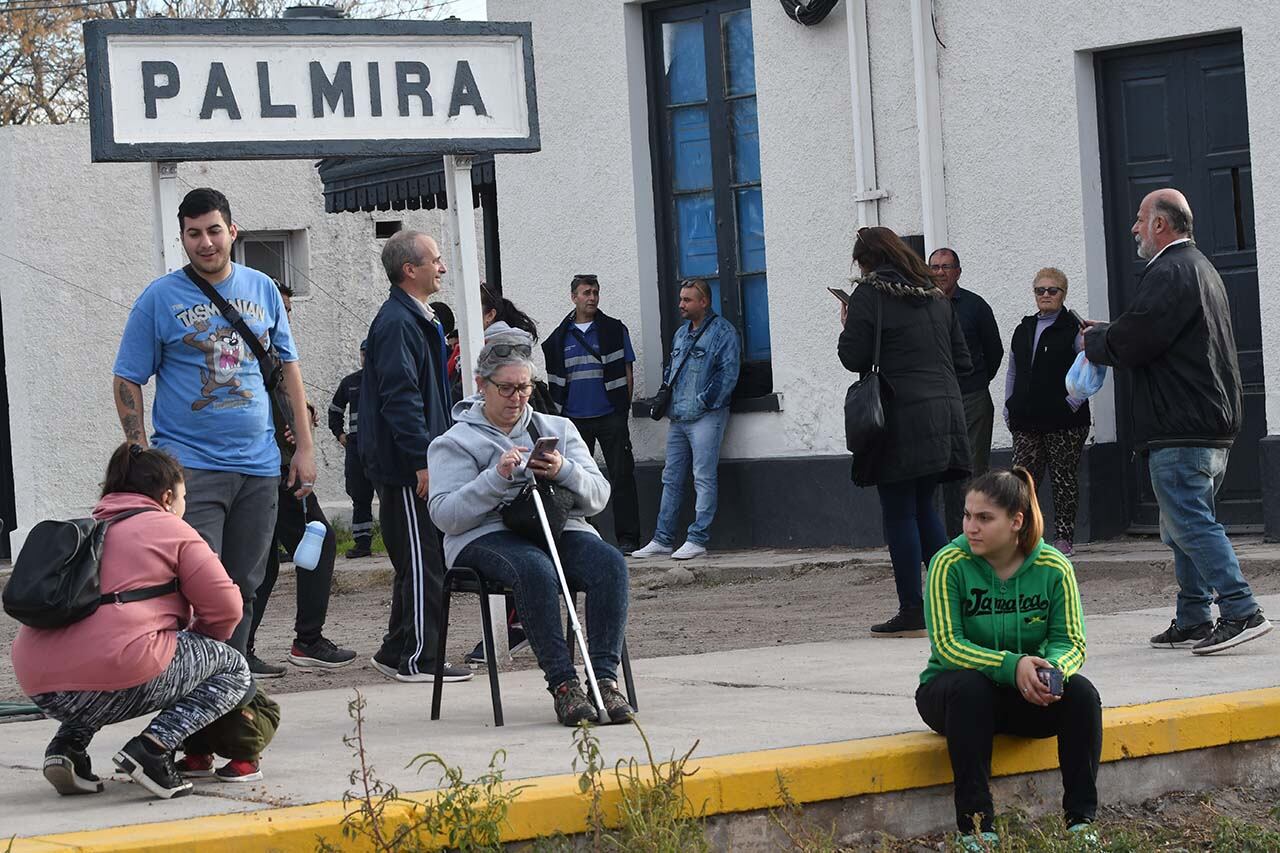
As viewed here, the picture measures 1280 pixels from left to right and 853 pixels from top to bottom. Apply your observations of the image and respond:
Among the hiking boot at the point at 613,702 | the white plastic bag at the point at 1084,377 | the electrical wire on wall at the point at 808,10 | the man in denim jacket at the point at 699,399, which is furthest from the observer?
the man in denim jacket at the point at 699,399

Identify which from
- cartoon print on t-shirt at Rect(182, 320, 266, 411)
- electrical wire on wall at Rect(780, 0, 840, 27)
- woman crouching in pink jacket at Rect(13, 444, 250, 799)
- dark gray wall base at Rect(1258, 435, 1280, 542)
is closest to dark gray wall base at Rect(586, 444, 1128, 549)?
dark gray wall base at Rect(1258, 435, 1280, 542)

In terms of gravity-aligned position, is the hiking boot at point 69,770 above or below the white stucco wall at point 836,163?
below

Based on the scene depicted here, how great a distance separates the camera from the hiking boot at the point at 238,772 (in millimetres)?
5707

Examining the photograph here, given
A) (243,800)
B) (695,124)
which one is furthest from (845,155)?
(243,800)

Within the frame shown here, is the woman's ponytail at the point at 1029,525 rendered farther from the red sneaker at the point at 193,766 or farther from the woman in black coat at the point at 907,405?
the woman in black coat at the point at 907,405

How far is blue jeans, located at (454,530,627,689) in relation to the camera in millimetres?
6629

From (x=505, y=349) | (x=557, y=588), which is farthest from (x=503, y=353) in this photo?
(x=557, y=588)

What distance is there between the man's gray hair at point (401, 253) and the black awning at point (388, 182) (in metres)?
6.83

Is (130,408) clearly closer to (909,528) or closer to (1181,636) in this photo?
Result: (909,528)

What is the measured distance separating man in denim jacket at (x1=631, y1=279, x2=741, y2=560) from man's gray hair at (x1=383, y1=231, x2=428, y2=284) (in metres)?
5.39

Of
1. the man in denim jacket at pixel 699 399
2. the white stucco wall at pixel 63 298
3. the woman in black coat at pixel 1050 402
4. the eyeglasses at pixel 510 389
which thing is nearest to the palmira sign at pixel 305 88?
the eyeglasses at pixel 510 389

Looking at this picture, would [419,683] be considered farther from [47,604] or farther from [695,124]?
[695,124]

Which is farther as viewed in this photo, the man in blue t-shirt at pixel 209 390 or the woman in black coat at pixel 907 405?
the woman in black coat at pixel 907 405

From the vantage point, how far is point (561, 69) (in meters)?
14.8
